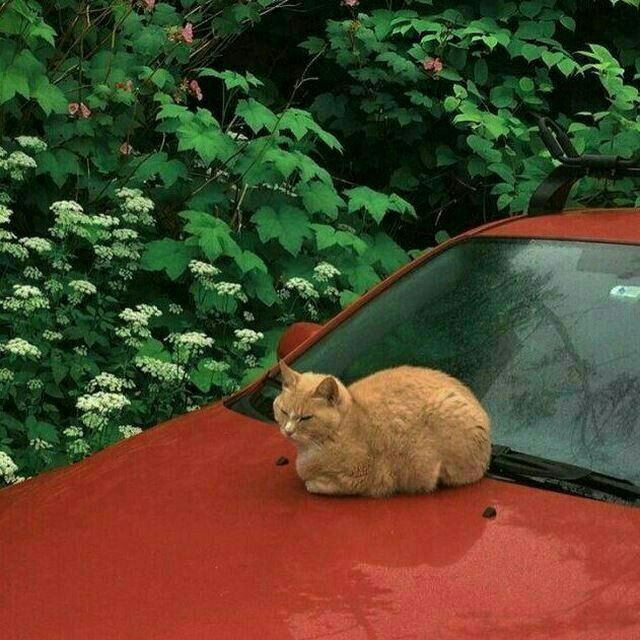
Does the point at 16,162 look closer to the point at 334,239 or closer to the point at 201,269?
the point at 201,269

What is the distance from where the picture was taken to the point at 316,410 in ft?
9.11

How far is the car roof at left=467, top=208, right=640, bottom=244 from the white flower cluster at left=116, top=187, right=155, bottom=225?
2.34 meters

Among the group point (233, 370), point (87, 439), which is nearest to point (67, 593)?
point (87, 439)

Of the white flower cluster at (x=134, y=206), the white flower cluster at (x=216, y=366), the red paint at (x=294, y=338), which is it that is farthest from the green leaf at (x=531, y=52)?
the red paint at (x=294, y=338)

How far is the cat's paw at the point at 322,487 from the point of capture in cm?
270

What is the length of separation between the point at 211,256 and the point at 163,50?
4.54ft

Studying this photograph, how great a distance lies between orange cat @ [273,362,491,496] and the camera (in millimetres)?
2672

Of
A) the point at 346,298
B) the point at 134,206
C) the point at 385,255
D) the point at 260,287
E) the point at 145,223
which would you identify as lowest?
the point at 385,255

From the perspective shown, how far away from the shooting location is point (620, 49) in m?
7.71

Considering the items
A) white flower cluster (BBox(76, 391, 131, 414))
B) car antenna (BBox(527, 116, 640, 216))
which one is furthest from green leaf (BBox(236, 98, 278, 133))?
car antenna (BBox(527, 116, 640, 216))

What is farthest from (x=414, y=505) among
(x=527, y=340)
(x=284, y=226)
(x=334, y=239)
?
(x=284, y=226)

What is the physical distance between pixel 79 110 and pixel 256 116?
0.80 meters

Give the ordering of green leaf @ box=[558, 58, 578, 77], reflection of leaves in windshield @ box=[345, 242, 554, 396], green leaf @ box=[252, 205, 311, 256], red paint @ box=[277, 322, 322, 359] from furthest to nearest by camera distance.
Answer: green leaf @ box=[558, 58, 578, 77]
green leaf @ box=[252, 205, 311, 256]
red paint @ box=[277, 322, 322, 359]
reflection of leaves in windshield @ box=[345, 242, 554, 396]

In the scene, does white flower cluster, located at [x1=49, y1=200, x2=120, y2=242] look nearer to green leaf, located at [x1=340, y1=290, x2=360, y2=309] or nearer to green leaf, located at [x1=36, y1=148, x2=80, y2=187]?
green leaf, located at [x1=36, y1=148, x2=80, y2=187]
